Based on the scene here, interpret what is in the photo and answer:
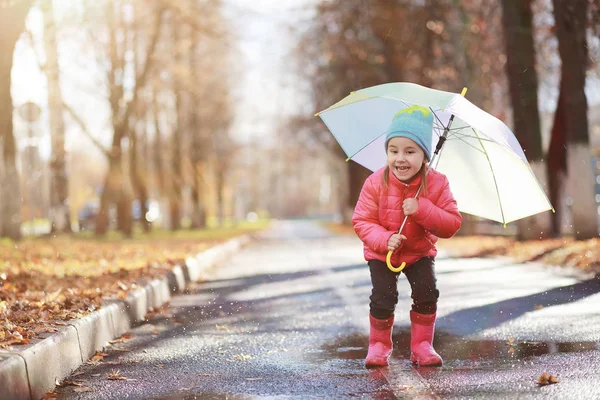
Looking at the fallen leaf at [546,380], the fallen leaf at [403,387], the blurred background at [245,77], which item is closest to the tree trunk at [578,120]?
the blurred background at [245,77]

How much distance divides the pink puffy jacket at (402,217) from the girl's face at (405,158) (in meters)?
0.10

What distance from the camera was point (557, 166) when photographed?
64.3 ft

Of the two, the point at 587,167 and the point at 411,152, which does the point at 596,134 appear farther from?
the point at 411,152

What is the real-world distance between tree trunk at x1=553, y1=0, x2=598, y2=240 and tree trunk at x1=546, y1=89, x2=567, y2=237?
2.78 m

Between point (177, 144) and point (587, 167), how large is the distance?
24.5 metres

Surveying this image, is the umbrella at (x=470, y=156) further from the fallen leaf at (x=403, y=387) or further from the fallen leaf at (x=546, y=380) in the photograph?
the fallen leaf at (x=403, y=387)

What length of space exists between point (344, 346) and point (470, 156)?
1756 mm

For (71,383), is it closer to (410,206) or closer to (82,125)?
Answer: (410,206)

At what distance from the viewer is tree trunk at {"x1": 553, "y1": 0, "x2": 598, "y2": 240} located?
15625 millimetres

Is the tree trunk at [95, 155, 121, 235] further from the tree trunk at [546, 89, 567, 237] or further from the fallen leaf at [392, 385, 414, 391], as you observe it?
the fallen leaf at [392, 385, 414, 391]

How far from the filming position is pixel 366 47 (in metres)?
28.0

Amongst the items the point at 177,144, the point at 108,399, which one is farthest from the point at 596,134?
the point at 108,399

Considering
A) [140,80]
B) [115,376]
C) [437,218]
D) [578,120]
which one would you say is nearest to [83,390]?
[115,376]

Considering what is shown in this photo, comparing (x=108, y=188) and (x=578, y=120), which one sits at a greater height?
(x=578, y=120)
